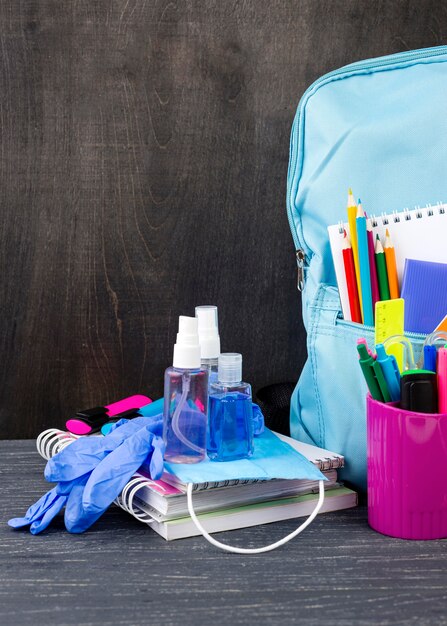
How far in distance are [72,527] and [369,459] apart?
0.81 ft

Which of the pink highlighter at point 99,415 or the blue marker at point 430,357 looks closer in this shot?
the blue marker at point 430,357

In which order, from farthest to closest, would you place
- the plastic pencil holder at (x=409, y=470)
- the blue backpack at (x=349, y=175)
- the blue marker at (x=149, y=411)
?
the blue marker at (x=149, y=411) < the blue backpack at (x=349, y=175) < the plastic pencil holder at (x=409, y=470)

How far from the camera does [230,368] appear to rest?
711mm

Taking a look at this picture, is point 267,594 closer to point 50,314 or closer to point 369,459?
point 369,459

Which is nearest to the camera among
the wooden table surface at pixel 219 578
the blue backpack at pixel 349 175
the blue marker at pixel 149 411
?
the wooden table surface at pixel 219 578

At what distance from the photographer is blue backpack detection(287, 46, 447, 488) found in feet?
2.41

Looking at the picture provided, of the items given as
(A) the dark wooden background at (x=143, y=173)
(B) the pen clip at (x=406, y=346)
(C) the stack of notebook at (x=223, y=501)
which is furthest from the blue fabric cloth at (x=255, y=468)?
(A) the dark wooden background at (x=143, y=173)

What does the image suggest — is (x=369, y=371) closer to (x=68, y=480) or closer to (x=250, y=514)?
(x=250, y=514)

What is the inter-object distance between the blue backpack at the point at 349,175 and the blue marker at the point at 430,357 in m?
0.04

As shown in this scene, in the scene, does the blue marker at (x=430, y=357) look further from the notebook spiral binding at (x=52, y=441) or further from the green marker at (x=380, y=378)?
the notebook spiral binding at (x=52, y=441)

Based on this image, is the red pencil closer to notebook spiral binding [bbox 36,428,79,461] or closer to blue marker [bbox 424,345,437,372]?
blue marker [bbox 424,345,437,372]

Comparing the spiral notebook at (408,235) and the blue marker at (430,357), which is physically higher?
the spiral notebook at (408,235)

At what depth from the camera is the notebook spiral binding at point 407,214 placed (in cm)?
72

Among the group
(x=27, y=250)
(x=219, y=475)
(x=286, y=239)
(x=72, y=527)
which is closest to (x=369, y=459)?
(x=219, y=475)
